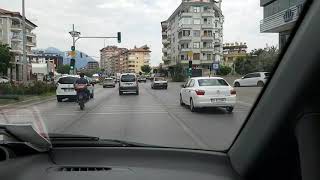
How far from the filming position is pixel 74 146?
153 inches

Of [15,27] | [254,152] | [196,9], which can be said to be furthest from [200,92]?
[15,27]

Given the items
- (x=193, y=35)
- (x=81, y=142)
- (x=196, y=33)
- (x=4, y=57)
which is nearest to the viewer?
(x=81, y=142)

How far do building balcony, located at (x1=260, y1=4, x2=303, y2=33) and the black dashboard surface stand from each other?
3.14 ft

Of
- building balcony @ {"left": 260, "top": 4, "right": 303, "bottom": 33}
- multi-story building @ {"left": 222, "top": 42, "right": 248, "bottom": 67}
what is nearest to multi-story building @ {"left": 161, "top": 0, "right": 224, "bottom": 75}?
multi-story building @ {"left": 222, "top": 42, "right": 248, "bottom": 67}

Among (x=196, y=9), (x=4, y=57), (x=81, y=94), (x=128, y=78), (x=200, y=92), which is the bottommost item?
(x=81, y=94)

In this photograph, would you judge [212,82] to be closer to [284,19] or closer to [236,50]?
[236,50]

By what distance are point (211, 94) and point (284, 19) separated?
17533 mm

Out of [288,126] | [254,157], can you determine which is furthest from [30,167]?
[288,126]

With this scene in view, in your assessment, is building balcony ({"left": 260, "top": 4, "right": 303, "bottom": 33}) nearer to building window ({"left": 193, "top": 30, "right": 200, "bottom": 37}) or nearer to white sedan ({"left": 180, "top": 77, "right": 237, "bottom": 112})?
white sedan ({"left": 180, "top": 77, "right": 237, "bottom": 112})

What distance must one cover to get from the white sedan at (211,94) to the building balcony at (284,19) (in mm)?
15771

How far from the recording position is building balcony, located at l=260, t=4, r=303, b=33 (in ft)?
9.99

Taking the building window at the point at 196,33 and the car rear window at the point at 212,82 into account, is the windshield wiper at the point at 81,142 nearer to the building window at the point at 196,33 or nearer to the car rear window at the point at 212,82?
the car rear window at the point at 212,82

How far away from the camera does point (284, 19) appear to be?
344cm

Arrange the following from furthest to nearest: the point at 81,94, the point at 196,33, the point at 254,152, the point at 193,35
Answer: the point at 196,33, the point at 193,35, the point at 81,94, the point at 254,152
